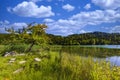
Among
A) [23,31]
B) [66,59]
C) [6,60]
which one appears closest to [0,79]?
[66,59]

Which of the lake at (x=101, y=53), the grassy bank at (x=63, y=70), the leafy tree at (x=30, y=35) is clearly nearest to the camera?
the grassy bank at (x=63, y=70)

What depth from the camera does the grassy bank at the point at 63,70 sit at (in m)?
7.08

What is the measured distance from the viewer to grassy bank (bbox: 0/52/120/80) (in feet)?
23.2

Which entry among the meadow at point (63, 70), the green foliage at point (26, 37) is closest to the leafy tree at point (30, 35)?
the green foliage at point (26, 37)

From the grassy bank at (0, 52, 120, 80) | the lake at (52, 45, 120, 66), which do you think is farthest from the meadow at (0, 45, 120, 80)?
the lake at (52, 45, 120, 66)

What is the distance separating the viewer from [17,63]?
1241 cm

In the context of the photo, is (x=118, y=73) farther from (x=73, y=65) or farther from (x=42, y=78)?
(x=73, y=65)

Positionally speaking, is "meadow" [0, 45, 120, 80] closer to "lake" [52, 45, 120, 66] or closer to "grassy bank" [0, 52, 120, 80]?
"grassy bank" [0, 52, 120, 80]

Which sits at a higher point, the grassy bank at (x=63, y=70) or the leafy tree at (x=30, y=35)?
the leafy tree at (x=30, y=35)

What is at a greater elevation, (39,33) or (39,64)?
(39,33)

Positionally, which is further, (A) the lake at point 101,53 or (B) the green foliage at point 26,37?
(B) the green foliage at point 26,37

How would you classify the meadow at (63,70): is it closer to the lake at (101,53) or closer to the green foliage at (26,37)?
the lake at (101,53)

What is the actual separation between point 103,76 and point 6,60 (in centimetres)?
780

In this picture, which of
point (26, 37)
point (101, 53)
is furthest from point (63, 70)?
point (26, 37)
